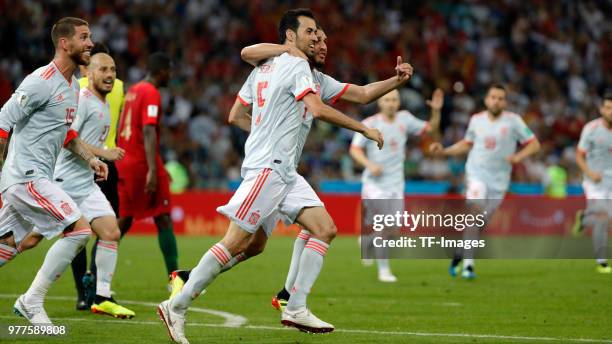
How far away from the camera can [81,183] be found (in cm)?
1015

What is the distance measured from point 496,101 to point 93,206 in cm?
766

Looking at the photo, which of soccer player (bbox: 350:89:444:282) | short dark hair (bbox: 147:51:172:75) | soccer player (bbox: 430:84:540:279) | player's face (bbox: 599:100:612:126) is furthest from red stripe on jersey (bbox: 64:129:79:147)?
player's face (bbox: 599:100:612:126)

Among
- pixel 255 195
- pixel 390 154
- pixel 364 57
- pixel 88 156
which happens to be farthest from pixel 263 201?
pixel 364 57

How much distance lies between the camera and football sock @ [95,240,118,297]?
10227mm

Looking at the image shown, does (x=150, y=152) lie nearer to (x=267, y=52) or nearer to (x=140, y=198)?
(x=140, y=198)

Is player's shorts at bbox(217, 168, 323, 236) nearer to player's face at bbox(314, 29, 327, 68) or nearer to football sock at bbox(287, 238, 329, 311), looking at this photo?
football sock at bbox(287, 238, 329, 311)

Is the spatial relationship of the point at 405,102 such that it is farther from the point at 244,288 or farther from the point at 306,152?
the point at 244,288

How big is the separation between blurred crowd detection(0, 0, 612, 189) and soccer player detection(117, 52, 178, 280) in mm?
13550

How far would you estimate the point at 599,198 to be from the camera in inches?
663

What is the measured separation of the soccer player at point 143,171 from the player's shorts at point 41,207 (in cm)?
331

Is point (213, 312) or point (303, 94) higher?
point (303, 94)

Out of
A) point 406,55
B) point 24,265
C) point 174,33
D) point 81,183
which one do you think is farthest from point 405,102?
point 81,183

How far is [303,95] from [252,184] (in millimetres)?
829

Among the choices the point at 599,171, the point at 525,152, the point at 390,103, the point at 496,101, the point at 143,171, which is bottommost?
the point at 143,171
